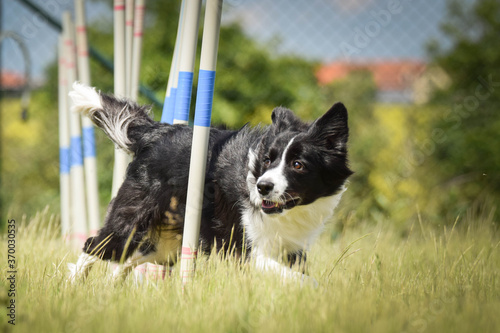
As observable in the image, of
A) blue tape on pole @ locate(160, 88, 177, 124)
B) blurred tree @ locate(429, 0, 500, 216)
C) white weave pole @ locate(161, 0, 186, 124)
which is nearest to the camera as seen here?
white weave pole @ locate(161, 0, 186, 124)

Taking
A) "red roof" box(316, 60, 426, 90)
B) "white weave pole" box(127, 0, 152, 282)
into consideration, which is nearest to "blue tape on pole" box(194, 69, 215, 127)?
"white weave pole" box(127, 0, 152, 282)

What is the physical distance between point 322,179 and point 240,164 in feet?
1.77

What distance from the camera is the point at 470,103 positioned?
22.0ft

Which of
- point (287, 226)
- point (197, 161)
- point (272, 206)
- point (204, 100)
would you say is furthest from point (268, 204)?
point (204, 100)

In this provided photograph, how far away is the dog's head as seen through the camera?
9.55 feet

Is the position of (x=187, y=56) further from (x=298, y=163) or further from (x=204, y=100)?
(x=298, y=163)

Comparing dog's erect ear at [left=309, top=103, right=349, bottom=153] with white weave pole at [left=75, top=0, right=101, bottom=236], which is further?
white weave pole at [left=75, top=0, right=101, bottom=236]

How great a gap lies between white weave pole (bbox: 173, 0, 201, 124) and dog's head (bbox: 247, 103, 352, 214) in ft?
1.94

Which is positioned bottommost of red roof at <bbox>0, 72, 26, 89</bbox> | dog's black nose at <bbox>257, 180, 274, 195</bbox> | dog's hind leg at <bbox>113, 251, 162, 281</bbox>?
dog's hind leg at <bbox>113, 251, 162, 281</bbox>

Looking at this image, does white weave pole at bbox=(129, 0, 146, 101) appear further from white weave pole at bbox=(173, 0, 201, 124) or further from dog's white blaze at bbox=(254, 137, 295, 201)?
dog's white blaze at bbox=(254, 137, 295, 201)

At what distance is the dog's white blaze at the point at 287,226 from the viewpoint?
302 centimetres

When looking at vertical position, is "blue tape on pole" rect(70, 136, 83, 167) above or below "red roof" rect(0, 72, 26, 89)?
below

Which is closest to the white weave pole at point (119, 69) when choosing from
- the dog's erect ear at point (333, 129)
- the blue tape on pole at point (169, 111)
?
the blue tape on pole at point (169, 111)

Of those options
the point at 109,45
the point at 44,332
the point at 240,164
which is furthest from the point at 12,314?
the point at 109,45
